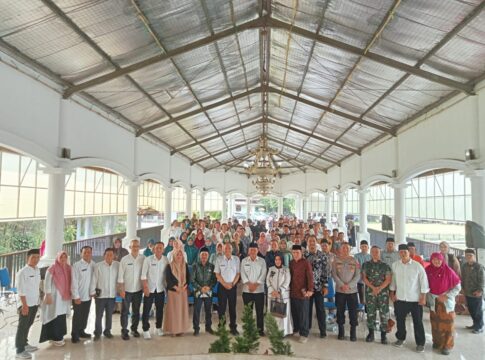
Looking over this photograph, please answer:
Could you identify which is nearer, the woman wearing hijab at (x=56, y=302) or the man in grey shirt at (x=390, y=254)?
Answer: the woman wearing hijab at (x=56, y=302)

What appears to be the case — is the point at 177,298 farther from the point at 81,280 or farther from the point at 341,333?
the point at 341,333

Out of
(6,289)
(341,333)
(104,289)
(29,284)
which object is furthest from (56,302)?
(341,333)

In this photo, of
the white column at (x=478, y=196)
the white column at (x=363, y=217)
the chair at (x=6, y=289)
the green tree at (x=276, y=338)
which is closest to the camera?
the green tree at (x=276, y=338)

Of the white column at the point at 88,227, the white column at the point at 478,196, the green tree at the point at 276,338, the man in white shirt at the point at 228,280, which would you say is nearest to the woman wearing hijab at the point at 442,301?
the white column at the point at 478,196

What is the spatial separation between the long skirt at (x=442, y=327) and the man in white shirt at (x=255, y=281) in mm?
2498

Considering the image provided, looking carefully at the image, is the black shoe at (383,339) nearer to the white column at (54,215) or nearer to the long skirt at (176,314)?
the long skirt at (176,314)

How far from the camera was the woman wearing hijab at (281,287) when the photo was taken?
5.35 metres

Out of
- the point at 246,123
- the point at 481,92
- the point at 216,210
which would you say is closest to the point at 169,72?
the point at 481,92

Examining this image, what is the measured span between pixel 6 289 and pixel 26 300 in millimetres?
2571

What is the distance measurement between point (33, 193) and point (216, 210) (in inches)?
629

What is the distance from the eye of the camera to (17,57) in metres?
6.27

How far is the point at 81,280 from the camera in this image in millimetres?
5109

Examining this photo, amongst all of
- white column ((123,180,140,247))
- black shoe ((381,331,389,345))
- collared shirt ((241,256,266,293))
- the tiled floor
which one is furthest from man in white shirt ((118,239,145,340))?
white column ((123,180,140,247))

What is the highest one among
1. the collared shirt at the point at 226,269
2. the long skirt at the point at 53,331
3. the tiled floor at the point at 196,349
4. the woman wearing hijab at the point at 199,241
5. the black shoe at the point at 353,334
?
the woman wearing hijab at the point at 199,241
